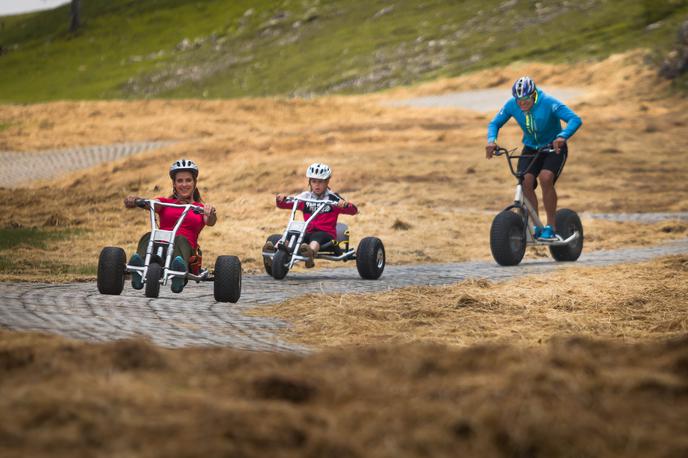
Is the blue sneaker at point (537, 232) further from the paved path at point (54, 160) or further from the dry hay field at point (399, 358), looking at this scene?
the paved path at point (54, 160)

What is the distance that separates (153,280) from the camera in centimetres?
930

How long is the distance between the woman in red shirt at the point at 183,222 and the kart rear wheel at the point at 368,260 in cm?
218

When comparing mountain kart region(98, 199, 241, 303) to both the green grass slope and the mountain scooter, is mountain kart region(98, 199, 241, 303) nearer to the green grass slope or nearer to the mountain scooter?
the mountain scooter

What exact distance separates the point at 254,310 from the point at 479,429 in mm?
4975

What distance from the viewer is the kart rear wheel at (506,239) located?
13.4m

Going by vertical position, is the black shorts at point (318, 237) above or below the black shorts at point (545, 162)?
below

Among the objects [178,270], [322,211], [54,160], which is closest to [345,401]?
[178,270]

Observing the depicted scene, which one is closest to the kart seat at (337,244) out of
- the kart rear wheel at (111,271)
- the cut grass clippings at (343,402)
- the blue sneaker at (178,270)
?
the blue sneaker at (178,270)

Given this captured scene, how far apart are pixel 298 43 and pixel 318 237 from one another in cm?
6176

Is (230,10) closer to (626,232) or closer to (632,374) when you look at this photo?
(626,232)

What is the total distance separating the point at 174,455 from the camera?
379 centimetres

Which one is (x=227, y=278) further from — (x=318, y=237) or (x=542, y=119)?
(x=542, y=119)

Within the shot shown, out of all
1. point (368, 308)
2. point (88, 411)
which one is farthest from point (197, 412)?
point (368, 308)

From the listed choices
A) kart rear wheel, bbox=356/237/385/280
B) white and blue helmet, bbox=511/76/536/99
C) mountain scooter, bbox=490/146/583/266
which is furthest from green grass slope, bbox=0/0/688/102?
kart rear wheel, bbox=356/237/385/280
